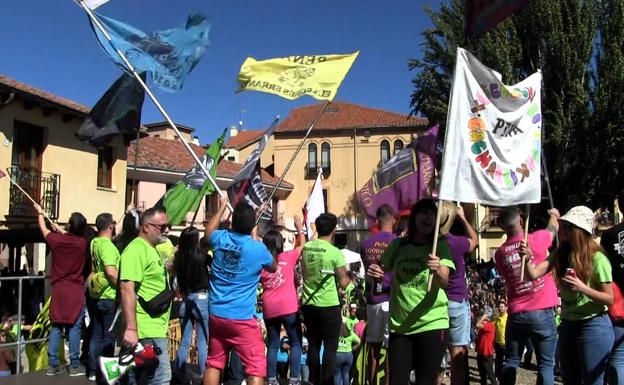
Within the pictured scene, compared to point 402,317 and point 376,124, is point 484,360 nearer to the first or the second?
point 402,317

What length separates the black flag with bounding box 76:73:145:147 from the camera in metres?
7.35

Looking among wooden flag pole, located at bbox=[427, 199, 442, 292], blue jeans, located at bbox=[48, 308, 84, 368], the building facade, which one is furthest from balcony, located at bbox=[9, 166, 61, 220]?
wooden flag pole, located at bbox=[427, 199, 442, 292]

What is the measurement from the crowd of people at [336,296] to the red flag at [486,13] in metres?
1.71

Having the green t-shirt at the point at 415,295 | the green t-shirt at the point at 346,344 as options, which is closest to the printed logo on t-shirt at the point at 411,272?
the green t-shirt at the point at 415,295

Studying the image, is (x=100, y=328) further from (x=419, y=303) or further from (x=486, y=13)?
(x=486, y=13)

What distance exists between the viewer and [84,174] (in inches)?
886

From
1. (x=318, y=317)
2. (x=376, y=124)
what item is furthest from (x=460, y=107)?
(x=376, y=124)

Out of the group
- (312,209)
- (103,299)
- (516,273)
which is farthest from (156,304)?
(312,209)

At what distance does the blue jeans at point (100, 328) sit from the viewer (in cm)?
635

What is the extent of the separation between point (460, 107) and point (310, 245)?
81.3 inches

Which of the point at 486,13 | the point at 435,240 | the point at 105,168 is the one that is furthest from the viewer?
the point at 105,168

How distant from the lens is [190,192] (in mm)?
8539

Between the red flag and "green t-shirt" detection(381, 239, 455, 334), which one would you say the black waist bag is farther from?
the red flag

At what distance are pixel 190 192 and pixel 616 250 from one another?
573 centimetres
